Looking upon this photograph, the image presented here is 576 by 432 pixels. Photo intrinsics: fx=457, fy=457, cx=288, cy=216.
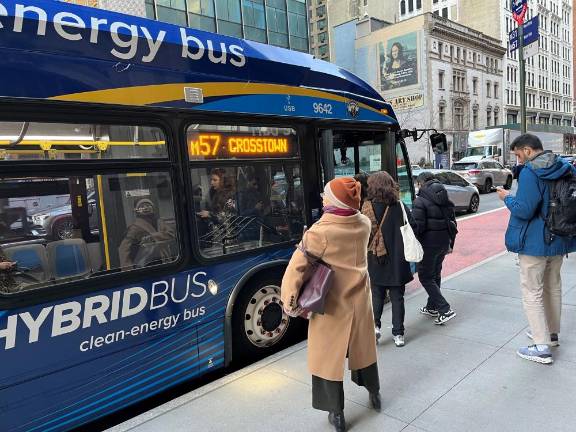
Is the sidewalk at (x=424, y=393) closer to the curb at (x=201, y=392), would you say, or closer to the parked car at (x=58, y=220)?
the curb at (x=201, y=392)

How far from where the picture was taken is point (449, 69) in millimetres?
52688

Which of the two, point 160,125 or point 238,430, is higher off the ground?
point 160,125

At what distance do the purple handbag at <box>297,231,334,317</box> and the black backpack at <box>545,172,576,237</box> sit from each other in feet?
6.60

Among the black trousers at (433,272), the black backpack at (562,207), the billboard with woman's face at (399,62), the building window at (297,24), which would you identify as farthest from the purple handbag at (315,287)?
the billboard with woman's face at (399,62)

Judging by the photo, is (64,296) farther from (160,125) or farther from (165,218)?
(160,125)

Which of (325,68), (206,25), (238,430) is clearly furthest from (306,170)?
(206,25)

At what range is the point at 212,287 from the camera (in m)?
3.85

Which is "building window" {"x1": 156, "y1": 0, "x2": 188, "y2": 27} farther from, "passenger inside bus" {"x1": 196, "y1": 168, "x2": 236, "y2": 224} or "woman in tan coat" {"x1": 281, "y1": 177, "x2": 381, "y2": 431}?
"woman in tan coat" {"x1": 281, "y1": 177, "x2": 381, "y2": 431}

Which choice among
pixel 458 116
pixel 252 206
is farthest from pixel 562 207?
pixel 458 116

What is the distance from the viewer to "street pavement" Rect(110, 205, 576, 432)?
10.2ft

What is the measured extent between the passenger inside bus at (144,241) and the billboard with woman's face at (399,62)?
5172 centimetres

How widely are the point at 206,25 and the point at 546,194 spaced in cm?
2314

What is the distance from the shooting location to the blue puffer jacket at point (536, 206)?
3547 mm

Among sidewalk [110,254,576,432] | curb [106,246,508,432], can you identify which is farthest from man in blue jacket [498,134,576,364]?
curb [106,246,508,432]
